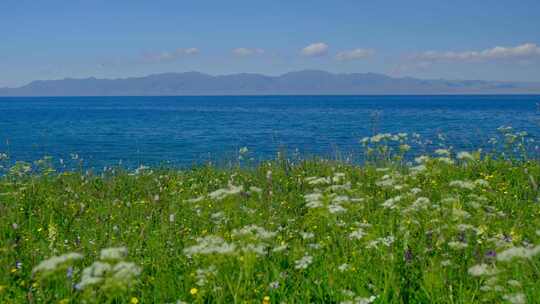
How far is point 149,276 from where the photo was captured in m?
5.47

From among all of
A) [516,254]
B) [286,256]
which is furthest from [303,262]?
[516,254]

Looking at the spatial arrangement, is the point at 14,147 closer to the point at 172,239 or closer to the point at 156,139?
the point at 156,139

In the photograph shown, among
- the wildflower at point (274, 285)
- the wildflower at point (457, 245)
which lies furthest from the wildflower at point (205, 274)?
the wildflower at point (457, 245)

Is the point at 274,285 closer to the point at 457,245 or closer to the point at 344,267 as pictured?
the point at 344,267

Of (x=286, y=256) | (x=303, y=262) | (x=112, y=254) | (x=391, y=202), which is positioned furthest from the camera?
(x=391, y=202)

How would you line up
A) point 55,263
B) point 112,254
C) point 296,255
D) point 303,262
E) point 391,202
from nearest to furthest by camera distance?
point 55,263, point 112,254, point 303,262, point 296,255, point 391,202

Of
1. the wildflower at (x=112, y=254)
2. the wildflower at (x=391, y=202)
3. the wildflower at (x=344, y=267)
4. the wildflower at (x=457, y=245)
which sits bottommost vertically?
the wildflower at (x=344, y=267)

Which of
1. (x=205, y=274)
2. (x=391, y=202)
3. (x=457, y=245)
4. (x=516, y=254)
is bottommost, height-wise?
(x=205, y=274)

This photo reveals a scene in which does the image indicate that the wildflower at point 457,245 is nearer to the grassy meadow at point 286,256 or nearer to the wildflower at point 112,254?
the grassy meadow at point 286,256

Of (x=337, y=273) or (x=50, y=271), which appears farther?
(x=337, y=273)

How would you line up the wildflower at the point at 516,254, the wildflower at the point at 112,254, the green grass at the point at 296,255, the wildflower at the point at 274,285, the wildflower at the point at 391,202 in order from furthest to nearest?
the wildflower at the point at 391,202
the wildflower at the point at 274,285
the green grass at the point at 296,255
the wildflower at the point at 516,254
the wildflower at the point at 112,254

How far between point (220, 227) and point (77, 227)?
8.39 ft

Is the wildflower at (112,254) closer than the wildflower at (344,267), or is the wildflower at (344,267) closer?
the wildflower at (112,254)

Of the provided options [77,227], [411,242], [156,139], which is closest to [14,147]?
[156,139]
